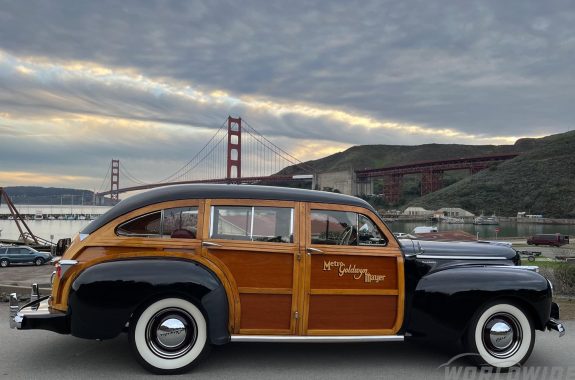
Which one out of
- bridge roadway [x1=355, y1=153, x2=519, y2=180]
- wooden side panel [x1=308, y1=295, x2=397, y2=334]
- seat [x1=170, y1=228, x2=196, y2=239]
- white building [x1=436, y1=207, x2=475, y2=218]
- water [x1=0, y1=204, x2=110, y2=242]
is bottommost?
water [x1=0, y1=204, x2=110, y2=242]

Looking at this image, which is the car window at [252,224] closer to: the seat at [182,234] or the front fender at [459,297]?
the seat at [182,234]

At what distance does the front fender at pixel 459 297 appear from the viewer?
4422mm

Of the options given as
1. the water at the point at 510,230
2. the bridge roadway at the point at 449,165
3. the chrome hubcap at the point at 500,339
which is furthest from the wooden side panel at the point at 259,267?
the bridge roadway at the point at 449,165

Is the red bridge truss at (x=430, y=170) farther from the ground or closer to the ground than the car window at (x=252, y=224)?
farther from the ground

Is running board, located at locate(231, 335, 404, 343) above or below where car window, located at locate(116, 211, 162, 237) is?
below

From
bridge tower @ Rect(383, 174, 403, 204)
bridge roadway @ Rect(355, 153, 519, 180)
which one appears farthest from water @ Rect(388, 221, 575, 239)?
bridge tower @ Rect(383, 174, 403, 204)

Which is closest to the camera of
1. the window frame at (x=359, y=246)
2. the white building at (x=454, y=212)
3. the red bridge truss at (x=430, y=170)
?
the window frame at (x=359, y=246)

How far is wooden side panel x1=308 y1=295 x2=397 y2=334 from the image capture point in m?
4.32

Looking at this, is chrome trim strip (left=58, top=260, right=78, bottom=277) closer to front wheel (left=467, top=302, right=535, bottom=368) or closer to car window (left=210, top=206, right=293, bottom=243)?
car window (left=210, top=206, right=293, bottom=243)

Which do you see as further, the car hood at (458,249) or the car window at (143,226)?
the car hood at (458,249)

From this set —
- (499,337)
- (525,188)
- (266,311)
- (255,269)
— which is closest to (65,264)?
(255,269)

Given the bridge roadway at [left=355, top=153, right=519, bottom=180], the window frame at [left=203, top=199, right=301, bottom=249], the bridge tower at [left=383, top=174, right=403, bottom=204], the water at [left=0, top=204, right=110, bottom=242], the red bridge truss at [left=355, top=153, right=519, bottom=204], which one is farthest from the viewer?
the bridge tower at [left=383, top=174, right=403, bottom=204]

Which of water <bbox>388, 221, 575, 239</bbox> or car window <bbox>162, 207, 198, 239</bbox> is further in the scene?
water <bbox>388, 221, 575, 239</bbox>

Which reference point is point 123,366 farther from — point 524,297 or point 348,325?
point 524,297
